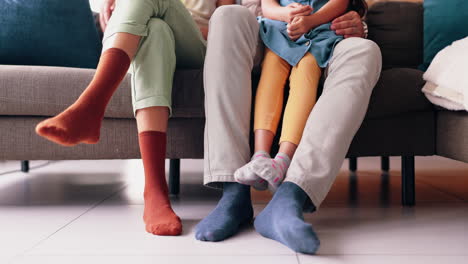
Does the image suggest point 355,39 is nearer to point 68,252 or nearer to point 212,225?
point 212,225

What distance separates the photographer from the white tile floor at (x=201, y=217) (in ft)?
2.97

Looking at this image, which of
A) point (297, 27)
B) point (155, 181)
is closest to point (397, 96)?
point (297, 27)

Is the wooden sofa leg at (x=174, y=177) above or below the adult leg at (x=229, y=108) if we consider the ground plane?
below

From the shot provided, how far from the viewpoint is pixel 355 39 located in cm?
120

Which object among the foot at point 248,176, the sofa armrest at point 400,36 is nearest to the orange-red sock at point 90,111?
the foot at point 248,176

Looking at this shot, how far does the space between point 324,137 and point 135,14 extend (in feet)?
1.80

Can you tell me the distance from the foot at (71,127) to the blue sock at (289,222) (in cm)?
42

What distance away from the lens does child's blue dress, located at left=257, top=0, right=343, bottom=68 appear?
123cm

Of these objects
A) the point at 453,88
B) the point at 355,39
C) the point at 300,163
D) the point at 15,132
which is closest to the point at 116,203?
the point at 15,132

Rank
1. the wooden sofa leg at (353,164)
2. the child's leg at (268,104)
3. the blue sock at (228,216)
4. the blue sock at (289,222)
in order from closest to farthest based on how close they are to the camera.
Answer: the blue sock at (289,222), the blue sock at (228,216), the child's leg at (268,104), the wooden sofa leg at (353,164)

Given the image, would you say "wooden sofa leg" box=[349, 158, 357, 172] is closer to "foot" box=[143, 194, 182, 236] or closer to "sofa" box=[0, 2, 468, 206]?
"sofa" box=[0, 2, 468, 206]

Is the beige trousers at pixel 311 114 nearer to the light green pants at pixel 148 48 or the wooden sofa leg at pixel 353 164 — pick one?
the light green pants at pixel 148 48

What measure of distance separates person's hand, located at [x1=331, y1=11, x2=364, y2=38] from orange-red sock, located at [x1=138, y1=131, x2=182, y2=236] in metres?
0.60

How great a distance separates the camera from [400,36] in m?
1.80
